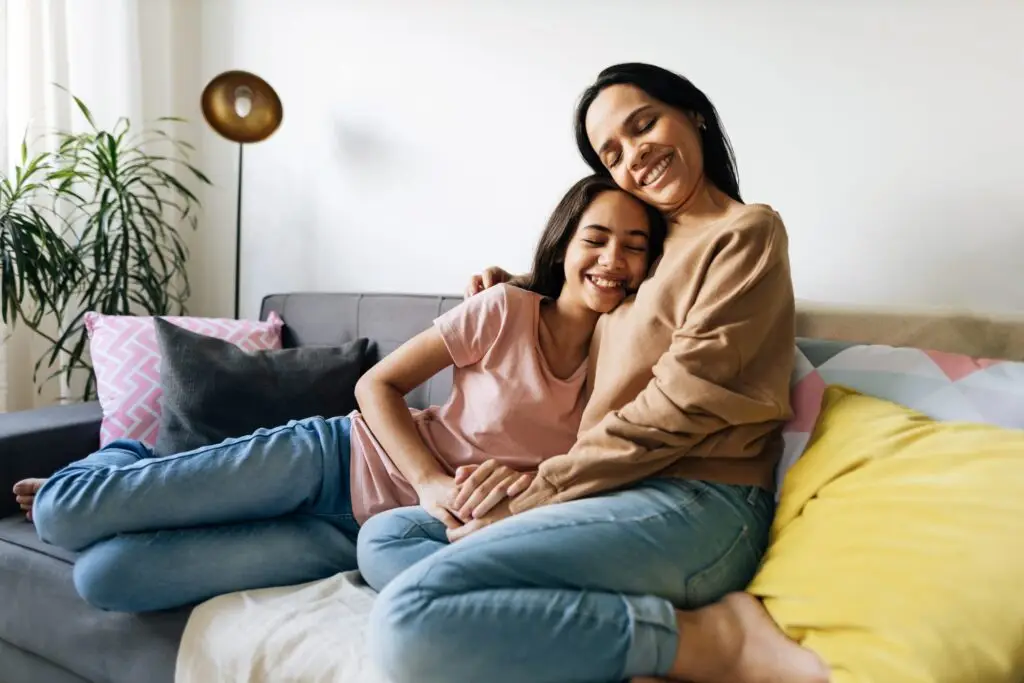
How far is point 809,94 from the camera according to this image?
64.6 inches

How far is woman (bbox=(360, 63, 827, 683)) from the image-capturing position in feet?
2.99

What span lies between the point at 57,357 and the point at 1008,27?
264 cm

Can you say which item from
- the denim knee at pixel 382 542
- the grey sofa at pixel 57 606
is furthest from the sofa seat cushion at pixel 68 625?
the denim knee at pixel 382 542

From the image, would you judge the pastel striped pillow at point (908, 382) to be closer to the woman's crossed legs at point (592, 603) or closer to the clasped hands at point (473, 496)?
the woman's crossed legs at point (592, 603)

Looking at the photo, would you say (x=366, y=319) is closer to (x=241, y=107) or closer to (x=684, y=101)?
(x=241, y=107)

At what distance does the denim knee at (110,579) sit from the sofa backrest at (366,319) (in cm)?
75

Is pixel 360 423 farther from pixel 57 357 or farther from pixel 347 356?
pixel 57 357

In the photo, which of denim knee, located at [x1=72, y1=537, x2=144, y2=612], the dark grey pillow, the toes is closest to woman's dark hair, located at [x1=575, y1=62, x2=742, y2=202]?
the dark grey pillow

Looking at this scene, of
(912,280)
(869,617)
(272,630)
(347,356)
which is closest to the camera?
(869,617)

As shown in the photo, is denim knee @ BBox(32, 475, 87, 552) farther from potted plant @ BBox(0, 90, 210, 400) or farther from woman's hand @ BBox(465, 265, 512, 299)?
potted plant @ BBox(0, 90, 210, 400)

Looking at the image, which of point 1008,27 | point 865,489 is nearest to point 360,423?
point 865,489

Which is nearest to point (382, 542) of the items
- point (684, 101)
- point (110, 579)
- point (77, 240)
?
point (110, 579)

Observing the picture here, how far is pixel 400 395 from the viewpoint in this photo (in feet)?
4.75

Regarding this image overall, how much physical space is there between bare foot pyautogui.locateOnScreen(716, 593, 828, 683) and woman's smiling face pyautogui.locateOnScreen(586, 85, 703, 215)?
2.27 ft
